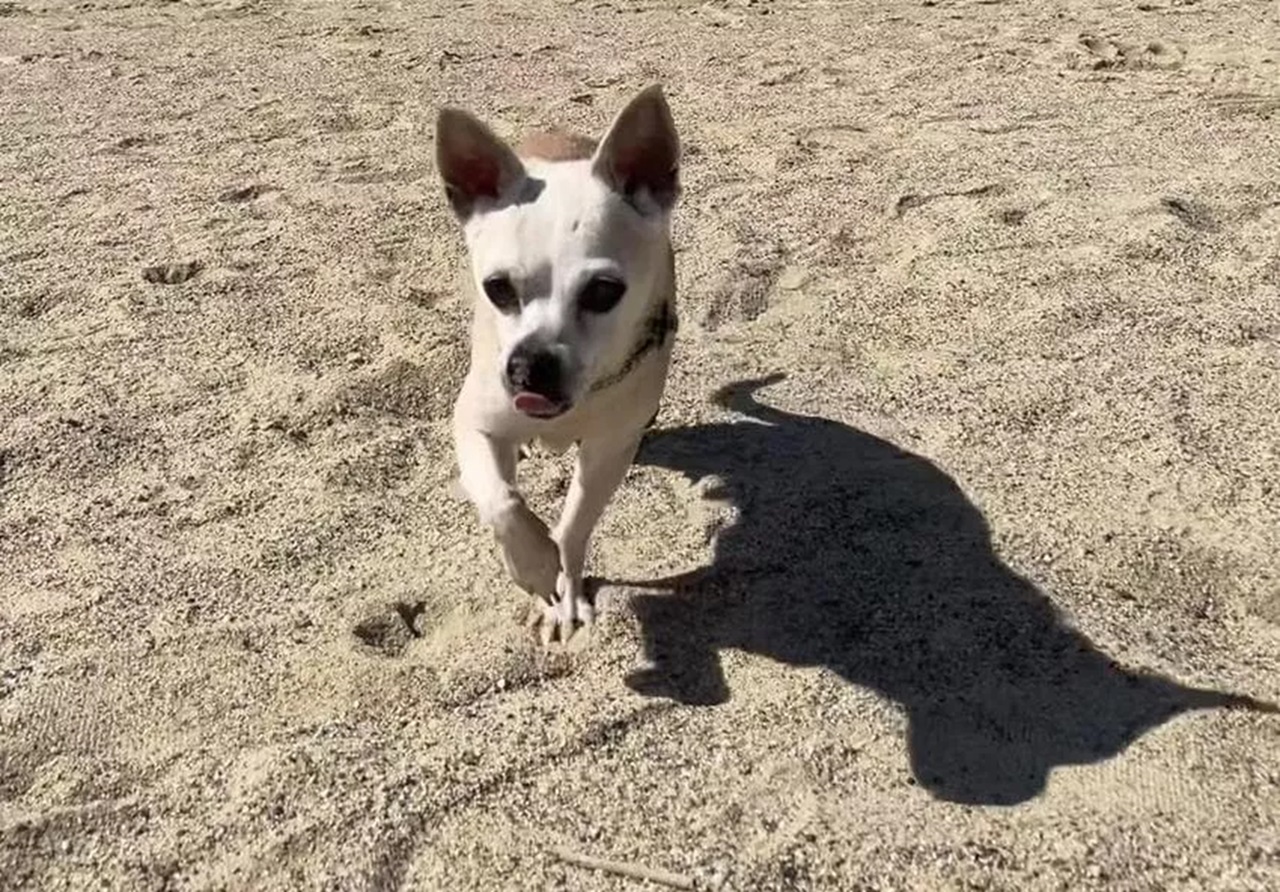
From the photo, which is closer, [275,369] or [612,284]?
[612,284]

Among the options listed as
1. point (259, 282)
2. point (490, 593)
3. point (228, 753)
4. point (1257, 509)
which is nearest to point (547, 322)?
point (490, 593)

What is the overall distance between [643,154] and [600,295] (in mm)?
405

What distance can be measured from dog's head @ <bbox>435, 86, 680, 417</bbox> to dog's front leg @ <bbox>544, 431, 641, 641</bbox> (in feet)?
0.98

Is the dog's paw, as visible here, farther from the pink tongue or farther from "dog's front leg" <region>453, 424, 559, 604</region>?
the pink tongue

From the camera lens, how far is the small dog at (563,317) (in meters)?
2.85

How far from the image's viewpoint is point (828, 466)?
3.91 m

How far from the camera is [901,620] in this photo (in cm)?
325

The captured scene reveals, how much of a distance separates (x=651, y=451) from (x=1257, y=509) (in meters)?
1.59

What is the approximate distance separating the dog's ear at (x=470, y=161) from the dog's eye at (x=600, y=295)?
41cm

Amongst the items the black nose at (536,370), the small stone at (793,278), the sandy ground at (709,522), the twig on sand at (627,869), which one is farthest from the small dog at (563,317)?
the small stone at (793,278)

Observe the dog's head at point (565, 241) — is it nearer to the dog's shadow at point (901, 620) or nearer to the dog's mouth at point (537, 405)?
the dog's mouth at point (537, 405)

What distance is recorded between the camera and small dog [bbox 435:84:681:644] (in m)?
2.85

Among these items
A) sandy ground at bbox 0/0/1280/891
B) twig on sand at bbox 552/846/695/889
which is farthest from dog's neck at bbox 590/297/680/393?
twig on sand at bbox 552/846/695/889

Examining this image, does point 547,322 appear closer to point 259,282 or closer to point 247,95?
point 259,282
